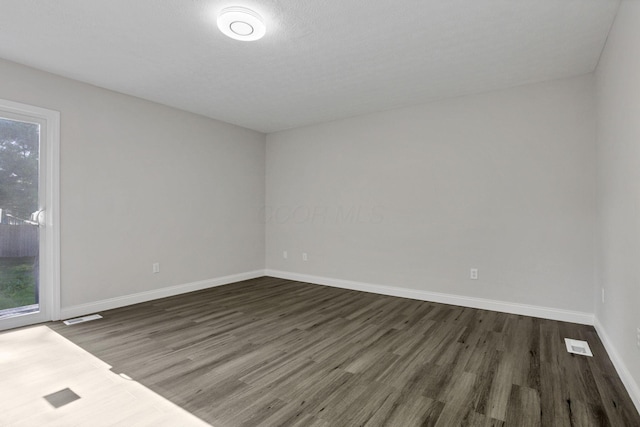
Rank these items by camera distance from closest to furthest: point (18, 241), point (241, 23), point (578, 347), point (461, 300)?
1. point (241, 23)
2. point (578, 347)
3. point (18, 241)
4. point (461, 300)

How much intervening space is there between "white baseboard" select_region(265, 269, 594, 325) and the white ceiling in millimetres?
2446

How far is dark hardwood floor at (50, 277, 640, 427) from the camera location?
1820 millimetres

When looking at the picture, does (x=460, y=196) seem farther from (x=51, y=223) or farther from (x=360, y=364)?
(x=51, y=223)

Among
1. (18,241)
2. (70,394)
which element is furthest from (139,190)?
(70,394)

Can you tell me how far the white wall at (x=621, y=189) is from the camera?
1930 millimetres

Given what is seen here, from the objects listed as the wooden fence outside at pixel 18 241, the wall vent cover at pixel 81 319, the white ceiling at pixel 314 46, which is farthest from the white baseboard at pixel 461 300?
the wooden fence outside at pixel 18 241


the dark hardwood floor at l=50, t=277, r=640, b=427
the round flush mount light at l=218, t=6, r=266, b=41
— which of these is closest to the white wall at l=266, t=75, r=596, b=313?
the dark hardwood floor at l=50, t=277, r=640, b=427

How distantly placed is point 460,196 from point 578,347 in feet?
6.18

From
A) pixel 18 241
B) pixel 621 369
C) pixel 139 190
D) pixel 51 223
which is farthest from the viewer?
pixel 139 190

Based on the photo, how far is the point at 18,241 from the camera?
10.5 ft

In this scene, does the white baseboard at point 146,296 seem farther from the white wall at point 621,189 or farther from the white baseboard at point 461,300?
the white wall at point 621,189

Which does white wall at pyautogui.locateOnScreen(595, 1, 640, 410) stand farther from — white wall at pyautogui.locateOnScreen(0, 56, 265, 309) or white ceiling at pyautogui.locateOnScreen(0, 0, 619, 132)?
white wall at pyautogui.locateOnScreen(0, 56, 265, 309)

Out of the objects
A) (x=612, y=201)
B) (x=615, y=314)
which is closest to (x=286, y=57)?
(x=612, y=201)

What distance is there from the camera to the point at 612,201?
2.54m
